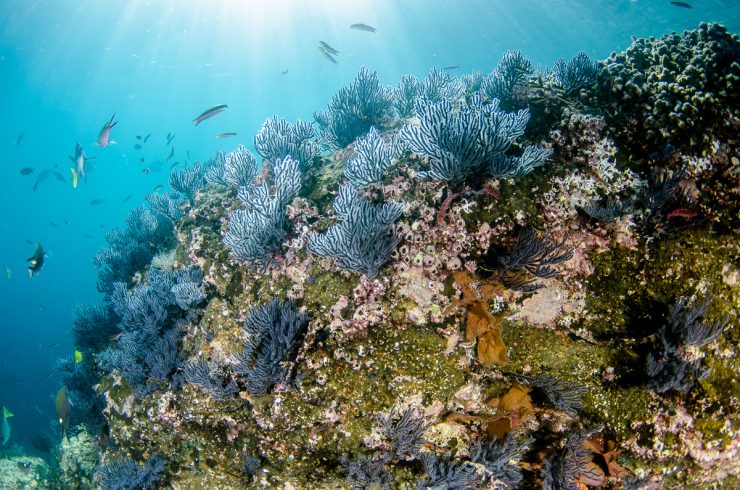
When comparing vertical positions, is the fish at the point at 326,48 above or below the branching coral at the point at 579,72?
above

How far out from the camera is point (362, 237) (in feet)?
11.0

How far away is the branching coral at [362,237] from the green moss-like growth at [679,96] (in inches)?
102

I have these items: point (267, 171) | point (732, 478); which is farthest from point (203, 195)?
point (732, 478)

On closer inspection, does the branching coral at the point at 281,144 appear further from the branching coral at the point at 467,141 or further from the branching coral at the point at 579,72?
the branching coral at the point at 579,72

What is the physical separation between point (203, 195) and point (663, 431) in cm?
746

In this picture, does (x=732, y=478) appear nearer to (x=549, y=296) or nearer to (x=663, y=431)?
(x=663, y=431)

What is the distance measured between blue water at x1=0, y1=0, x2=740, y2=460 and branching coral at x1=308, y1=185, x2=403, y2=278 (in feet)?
97.1

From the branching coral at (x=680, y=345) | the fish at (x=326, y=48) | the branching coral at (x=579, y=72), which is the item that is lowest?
the branching coral at (x=680, y=345)

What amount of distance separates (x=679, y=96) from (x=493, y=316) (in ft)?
9.57

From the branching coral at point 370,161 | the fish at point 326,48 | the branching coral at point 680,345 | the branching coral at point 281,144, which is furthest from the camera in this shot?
the fish at point 326,48

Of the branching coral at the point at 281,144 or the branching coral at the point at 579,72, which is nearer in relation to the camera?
the branching coral at the point at 281,144

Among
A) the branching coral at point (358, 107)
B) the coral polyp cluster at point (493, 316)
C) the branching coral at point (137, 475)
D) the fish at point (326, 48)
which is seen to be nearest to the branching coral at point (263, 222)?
the coral polyp cluster at point (493, 316)

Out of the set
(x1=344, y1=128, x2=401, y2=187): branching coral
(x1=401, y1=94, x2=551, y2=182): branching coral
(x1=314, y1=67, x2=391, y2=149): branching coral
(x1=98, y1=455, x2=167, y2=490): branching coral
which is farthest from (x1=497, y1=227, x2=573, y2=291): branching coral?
(x1=98, y1=455, x2=167, y2=490): branching coral

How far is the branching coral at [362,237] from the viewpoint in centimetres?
336
